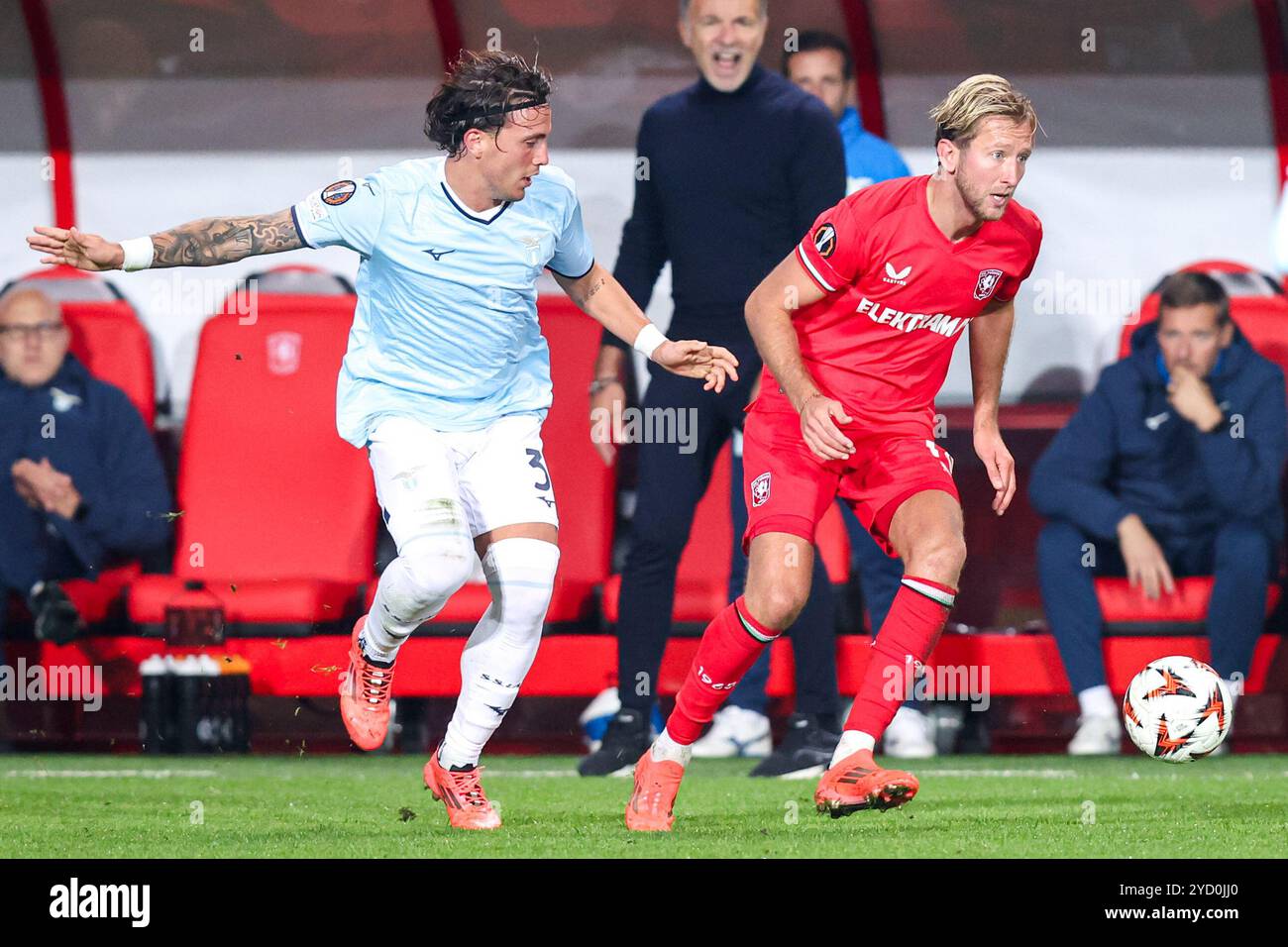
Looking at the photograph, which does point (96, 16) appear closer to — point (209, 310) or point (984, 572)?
point (209, 310)

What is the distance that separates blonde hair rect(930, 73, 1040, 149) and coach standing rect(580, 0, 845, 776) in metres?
1.68

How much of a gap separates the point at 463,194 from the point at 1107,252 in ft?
13.0

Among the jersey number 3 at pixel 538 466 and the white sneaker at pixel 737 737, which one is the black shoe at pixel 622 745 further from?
the jersey number 3 at pixel 538 466

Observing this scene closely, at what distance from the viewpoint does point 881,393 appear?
5.21 meters

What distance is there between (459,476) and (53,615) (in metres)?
2.83

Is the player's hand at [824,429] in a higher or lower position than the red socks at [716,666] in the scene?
higher

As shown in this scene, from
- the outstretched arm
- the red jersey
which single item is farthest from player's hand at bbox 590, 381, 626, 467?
the red jersey

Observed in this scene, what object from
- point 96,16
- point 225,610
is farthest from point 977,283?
point 96,16

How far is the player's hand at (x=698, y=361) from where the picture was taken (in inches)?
198

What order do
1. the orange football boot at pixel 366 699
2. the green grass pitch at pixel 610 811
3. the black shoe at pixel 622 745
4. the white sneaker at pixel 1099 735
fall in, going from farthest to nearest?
the white sneaker at pixel 1099 735
the black shoe at pixel 622 745
the orange football boot at pixel 366 699
the green grass pitch at pixel 610 811

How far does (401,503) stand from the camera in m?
5.11

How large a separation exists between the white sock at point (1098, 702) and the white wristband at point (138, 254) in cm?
372

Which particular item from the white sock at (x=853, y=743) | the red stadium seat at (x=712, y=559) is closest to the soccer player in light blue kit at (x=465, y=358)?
the white sock at (x=853, y=743)

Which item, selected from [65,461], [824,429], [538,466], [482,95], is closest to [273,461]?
[65,461]
